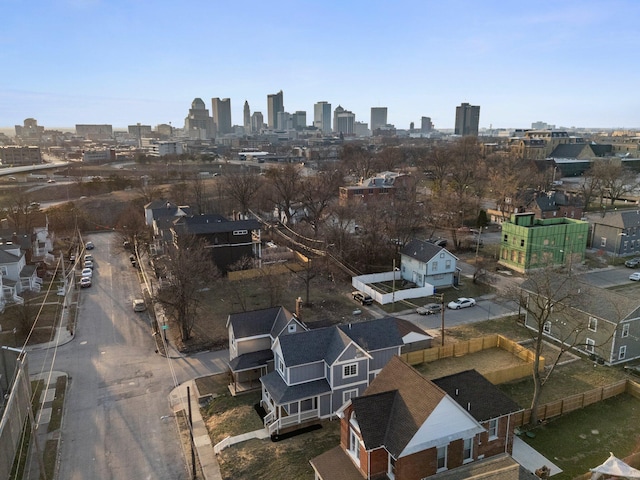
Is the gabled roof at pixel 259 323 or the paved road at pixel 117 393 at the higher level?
the gabled roof at pixel 259 323

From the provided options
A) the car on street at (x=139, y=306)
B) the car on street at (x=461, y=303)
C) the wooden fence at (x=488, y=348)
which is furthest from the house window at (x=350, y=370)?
the car on street at (x=139, y=306)

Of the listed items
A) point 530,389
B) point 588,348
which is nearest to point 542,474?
point 530,389

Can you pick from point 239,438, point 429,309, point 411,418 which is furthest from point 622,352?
point 239,438

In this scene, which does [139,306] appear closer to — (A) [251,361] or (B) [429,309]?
(A) [251,361]

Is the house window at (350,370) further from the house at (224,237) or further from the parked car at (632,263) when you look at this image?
the parked car at (632,263)

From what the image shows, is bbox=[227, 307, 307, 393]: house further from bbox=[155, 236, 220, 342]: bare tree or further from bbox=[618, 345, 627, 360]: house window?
bbox=[618, 345, 627, 360]: house window
